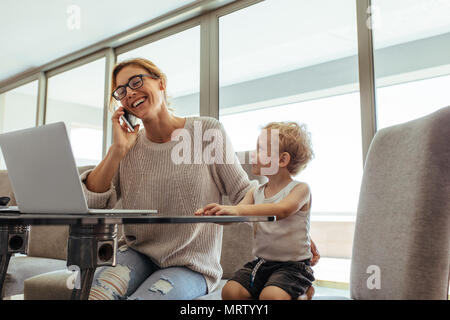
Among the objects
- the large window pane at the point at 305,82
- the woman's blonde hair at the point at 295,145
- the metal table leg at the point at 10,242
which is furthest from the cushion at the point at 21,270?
the large window pane at the point at 305,82

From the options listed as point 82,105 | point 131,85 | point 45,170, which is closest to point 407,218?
point 45,170

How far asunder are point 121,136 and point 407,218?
2.73 ft

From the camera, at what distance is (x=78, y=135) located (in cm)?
437

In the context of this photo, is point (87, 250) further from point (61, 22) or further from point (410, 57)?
point (61, 22)

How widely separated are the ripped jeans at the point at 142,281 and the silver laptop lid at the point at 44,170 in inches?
11.6

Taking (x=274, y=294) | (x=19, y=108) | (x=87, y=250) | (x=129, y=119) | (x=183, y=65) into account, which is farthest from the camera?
(x=19, y=108)

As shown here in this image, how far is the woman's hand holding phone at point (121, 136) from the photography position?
1.19 metres

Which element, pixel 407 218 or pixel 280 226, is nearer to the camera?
pixel 407 218

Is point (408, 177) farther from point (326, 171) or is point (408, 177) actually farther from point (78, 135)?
point (78, 135)

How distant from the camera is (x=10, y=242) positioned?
104 centimetres

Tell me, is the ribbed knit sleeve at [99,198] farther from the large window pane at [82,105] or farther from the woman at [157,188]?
the large window pane at [82,105]

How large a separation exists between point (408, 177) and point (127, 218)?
54cm

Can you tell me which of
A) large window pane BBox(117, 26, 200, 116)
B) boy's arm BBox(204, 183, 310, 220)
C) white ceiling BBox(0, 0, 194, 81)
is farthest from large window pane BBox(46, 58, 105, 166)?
boy's arm BBox(204, 183, 310, 220)
